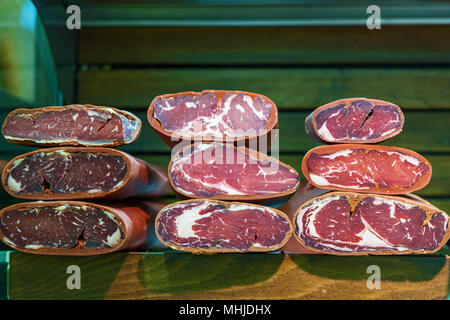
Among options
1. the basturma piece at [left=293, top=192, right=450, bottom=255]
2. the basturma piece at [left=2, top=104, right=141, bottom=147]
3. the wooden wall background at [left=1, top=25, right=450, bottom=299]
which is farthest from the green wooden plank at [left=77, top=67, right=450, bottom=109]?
the basturma piece at [left=293, top=192, right=450, bottom=255]

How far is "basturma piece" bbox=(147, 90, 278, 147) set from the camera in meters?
1.08

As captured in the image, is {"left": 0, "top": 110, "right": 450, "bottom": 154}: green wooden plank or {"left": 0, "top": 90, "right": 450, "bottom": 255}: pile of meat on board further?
{"left": 0, "top": 110, "right": 450, "bottom": 154}: green wooden plank

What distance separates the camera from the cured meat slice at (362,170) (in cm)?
106

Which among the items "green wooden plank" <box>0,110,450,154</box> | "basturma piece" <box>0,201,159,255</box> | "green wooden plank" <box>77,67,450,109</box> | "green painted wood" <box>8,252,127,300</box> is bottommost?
"green painted wood" <box>8,252,127,300</box>

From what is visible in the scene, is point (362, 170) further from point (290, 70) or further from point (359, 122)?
point (290, 70)

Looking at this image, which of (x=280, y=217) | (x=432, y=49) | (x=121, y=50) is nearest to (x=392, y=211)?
(x=280, y=217)

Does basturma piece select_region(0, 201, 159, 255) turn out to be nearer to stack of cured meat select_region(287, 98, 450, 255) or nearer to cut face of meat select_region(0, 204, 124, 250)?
cut face of meat select_region(0, 204, 124, 250)

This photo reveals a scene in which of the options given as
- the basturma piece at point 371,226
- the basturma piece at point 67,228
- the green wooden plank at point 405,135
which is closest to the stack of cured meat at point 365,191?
the basturma piece at point 371,226

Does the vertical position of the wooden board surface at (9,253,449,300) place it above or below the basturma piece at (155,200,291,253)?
below

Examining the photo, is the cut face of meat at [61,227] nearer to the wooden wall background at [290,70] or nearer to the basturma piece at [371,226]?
the basturma piece at [371,226]

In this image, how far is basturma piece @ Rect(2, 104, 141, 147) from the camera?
1.09m

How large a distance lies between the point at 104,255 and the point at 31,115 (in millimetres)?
506

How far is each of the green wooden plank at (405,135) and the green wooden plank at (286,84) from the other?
51mm

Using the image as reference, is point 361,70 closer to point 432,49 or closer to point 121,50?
point 432,49
